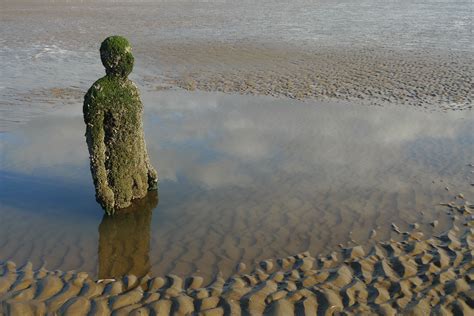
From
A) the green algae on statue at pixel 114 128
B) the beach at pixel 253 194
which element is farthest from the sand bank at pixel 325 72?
the green algae on statue at pixel 114 128

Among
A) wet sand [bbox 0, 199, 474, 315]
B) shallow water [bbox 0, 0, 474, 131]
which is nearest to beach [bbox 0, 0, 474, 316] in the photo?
wet sand [bbox 0, 199, 474, 315]

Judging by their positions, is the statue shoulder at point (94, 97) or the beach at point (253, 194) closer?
the beach at point (253, 194)

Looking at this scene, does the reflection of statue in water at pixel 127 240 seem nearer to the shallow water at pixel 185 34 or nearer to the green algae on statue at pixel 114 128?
the green algae on statue at pixel 114 128

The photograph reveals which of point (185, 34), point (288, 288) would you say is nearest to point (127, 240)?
point (288, 288)

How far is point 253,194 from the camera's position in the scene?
9.30 metres

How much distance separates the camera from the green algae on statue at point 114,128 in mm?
7570

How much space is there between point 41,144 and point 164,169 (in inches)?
141

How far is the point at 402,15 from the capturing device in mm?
39062

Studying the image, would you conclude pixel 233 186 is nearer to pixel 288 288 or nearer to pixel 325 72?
pixel 288 288

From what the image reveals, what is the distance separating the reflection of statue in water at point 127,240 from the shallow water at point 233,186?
28mm

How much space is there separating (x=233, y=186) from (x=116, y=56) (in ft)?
11.8

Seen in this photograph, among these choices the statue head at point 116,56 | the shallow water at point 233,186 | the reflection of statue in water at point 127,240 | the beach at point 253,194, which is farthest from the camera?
the statue head at point 116,56

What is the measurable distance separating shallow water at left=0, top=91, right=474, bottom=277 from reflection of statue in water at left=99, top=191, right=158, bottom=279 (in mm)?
28

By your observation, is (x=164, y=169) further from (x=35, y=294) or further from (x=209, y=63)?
(x=209, y=63)
